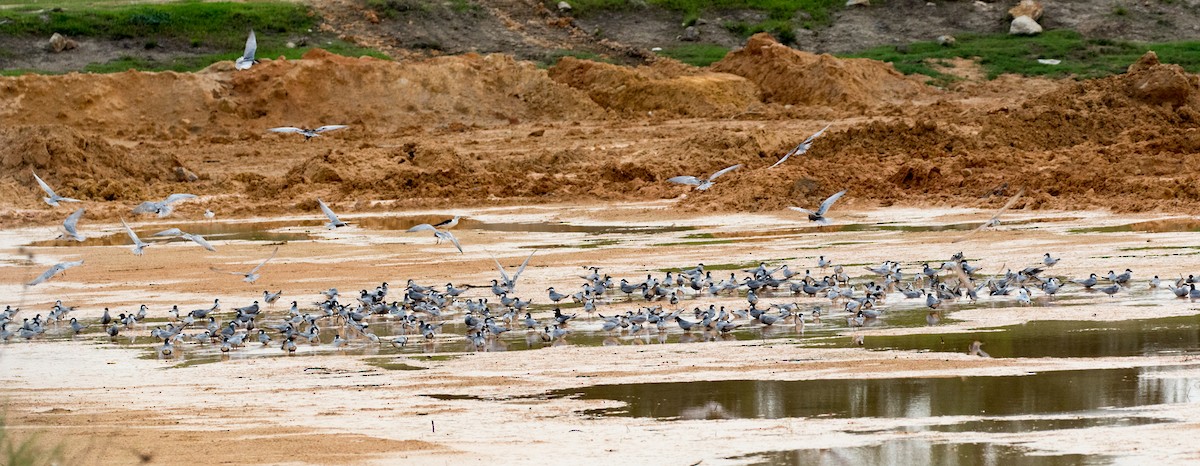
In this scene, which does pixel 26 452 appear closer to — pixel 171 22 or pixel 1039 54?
pixel 1039 54

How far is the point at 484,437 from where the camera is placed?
28.0 feet

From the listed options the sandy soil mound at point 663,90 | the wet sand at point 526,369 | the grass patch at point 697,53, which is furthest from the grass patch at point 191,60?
the wet sand at point 526,369

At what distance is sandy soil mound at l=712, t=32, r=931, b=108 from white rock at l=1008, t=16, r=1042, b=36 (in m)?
6.24

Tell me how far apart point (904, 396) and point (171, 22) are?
37.6 meters

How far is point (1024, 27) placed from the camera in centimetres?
4269

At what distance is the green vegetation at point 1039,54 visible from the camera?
3866 centimetres

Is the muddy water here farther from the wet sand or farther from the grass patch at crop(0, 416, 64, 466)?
the grass patch at crop(0, 416, 64, 466)

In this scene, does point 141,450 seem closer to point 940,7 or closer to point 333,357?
point 333,357

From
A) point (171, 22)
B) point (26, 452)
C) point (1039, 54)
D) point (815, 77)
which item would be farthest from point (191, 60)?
point (26, 452)

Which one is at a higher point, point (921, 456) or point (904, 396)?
point (904, 396)

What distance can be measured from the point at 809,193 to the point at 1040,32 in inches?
870

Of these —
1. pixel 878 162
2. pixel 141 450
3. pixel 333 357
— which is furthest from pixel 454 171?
pixel 141 450

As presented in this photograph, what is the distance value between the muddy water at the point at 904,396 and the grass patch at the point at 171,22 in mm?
34895

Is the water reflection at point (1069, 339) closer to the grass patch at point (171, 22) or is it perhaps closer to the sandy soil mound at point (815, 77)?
the sandy soil mound at point (815, 77)
